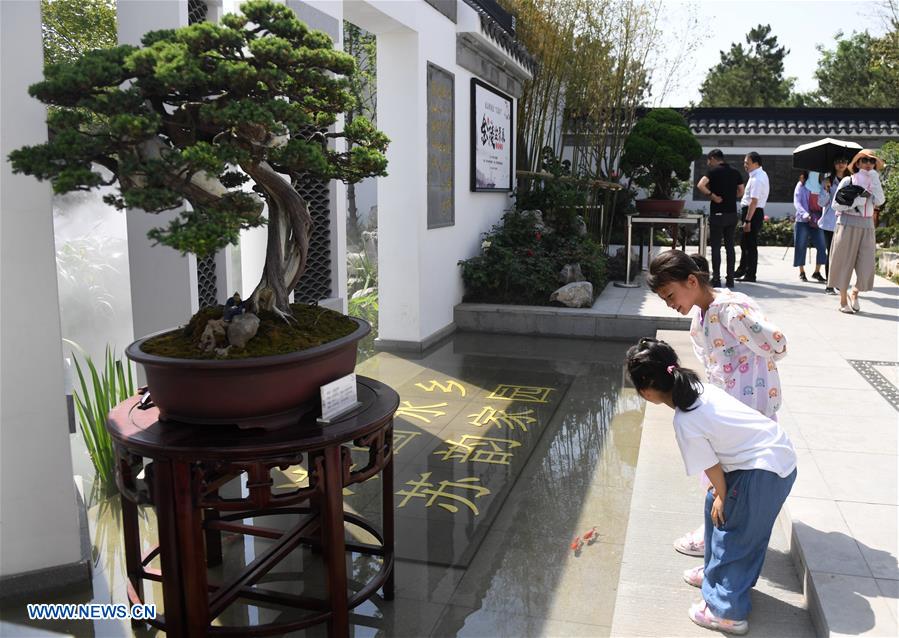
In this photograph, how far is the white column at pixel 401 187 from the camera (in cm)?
653

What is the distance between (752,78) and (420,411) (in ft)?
111

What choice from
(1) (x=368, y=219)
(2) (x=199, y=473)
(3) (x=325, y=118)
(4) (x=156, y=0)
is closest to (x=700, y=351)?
(3) (x=325, y=118)

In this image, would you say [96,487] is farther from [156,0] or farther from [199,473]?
[156,0]

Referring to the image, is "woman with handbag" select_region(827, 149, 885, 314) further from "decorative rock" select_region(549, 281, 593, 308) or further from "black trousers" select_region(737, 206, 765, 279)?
"decorative rock" select_region(549, 281, 593, 308)

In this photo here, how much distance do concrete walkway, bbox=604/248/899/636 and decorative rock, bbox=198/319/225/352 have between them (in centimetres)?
157

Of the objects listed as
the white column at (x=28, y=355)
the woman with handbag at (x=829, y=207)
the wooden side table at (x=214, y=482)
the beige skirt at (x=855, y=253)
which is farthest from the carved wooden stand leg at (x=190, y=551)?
the woman with handbag at (x=829, y=207)

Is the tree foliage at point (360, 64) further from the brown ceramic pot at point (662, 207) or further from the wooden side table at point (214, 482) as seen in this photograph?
the wooden side table at point (214, 482)

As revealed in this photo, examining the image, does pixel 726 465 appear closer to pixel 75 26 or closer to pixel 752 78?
pixel 75 26

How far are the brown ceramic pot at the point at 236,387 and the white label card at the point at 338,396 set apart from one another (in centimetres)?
6

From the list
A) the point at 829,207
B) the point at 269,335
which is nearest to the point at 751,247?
the point at 829,207

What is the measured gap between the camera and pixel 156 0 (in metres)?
3.43

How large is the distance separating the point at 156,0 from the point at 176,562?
2499 millimetres

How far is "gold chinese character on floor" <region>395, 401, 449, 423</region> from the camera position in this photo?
4.98 meters

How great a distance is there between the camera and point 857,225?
24.4ft
